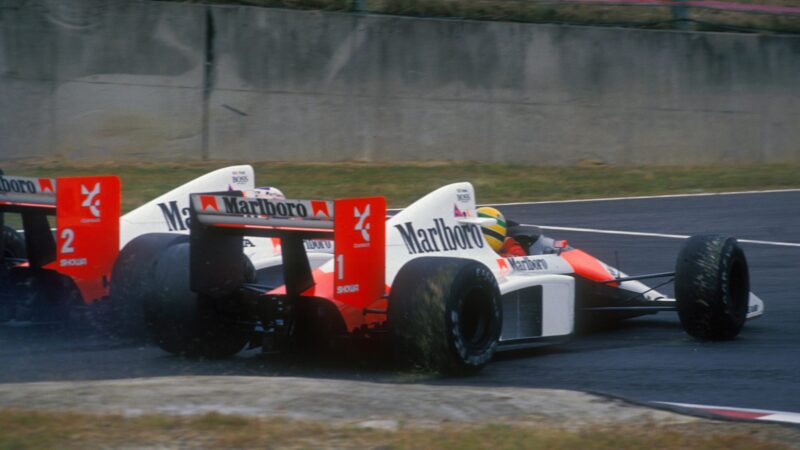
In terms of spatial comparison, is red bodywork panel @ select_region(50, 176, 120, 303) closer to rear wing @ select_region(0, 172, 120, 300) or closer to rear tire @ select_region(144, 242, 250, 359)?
rear wing @ select_region(0, 172, 120, 300)

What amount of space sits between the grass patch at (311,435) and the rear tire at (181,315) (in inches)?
90.2

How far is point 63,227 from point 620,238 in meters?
7.52

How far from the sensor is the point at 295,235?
24.0 feet

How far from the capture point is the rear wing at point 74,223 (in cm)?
877

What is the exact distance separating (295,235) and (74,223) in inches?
90.7

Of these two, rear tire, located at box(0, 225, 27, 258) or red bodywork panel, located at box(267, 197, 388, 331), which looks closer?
red bodywork panel, located at box(267, 197, 388, 331)

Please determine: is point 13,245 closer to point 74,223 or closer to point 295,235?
point 74,223

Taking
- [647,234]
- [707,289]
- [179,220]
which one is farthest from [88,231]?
[647,234]

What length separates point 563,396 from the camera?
629 cm

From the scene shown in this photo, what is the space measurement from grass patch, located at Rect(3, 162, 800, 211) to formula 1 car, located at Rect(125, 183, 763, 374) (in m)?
8.90

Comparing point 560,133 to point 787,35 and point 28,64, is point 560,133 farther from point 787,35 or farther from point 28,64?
point 28,64

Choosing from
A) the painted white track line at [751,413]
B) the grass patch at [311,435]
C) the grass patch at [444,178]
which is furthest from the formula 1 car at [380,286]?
the grass patch at [444,178]

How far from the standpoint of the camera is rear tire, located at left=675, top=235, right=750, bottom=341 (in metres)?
8.52

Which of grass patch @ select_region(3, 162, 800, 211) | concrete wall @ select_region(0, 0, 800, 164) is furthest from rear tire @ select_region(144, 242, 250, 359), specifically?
concrete wall @ select_region(0, 0, 800, 164)
